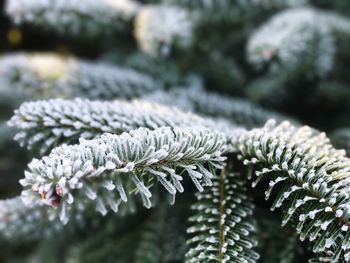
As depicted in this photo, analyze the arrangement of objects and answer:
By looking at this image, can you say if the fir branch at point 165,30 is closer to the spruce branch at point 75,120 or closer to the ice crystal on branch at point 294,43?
the ice crystal on branch at point 294,43

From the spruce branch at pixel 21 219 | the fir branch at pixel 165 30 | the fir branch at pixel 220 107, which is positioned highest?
the fir branch at pixel 165 30

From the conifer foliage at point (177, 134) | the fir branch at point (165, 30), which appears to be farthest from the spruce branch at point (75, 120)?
the fir branch at point (165, 30)

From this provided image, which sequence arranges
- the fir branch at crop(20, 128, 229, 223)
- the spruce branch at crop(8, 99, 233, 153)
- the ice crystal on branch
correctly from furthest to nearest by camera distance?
1. the ice crystal on branch
2. the spruce branch at crop(8, 99, 233, 153)
3. the fir branch at crop(20, 128, 229, 223)

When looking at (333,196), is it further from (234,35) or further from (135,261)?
(234,35)

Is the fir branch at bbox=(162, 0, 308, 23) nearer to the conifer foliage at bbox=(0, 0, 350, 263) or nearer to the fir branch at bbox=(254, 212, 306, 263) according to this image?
the conifer foliage at bbox=(0, 0, 350, 263)

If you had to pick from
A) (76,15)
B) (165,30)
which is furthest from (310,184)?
(76,15)

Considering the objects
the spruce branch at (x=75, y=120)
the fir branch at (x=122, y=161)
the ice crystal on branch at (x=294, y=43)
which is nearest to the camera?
the fir branch at (x=122, y=161)

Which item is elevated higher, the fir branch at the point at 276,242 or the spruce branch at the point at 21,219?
the spruce branch at the point at 21,219

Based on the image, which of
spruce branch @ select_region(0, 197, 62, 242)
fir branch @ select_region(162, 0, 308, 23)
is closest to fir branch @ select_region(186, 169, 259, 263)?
spruce branch @ select_region(0, 197, 62, 242)
